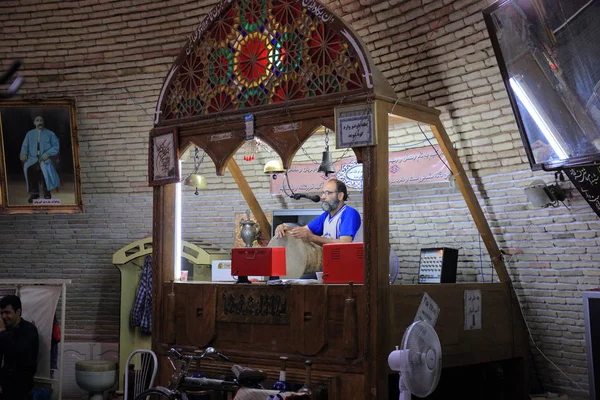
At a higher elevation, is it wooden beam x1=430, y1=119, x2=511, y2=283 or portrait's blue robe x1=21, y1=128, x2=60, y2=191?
portrait's blue robe x1=21, y1=128, x2=60, y2=191

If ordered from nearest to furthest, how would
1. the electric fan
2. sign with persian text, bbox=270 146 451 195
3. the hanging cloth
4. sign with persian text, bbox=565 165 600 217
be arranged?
the electric fan
sign with persian text, bbox=565 165 600 217
sign with persian text, bbox=270 146 451 195
the hanging cloth

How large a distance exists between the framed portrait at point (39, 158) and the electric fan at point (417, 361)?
6.81 m

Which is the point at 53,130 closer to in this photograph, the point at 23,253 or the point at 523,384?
the point at 23,253

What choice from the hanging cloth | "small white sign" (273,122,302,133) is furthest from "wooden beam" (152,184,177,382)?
the hanging cloth

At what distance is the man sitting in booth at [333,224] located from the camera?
23.1ft

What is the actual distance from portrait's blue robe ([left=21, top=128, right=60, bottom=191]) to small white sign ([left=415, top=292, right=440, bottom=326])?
641cm

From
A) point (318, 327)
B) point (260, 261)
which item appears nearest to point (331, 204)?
point (260, 261)

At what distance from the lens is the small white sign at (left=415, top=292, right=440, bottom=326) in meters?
6.32

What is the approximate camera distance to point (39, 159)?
421 inches

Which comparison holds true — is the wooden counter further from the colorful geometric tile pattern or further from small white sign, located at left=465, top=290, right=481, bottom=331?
the colorful geometric tile pattern

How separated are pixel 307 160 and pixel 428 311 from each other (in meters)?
3.72

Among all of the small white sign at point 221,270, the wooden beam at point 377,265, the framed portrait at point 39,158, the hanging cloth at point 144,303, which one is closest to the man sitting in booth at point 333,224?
the wooden beam at point 377,265

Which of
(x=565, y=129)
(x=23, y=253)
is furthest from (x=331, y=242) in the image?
(x=23, y=253)

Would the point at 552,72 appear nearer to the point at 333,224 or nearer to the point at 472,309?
the point at 472,309
